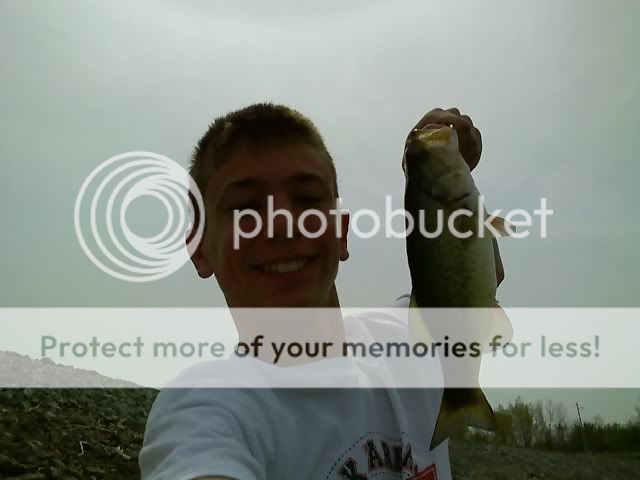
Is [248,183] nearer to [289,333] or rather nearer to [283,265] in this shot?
[283,265]

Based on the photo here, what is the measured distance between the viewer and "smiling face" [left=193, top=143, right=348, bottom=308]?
2.10m

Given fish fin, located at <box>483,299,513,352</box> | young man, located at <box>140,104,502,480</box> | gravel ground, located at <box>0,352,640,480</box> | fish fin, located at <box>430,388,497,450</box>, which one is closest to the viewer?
young man, located at <box>140,104,502,480</box>

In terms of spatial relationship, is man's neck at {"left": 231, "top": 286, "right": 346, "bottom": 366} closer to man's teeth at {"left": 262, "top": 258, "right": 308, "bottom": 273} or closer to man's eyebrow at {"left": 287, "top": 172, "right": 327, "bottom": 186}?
man's teeth at {"left": 262, "top": 258, "right": 308, "bottom": 273}

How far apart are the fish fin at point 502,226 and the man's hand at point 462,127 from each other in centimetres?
43

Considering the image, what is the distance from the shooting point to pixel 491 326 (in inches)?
82.0

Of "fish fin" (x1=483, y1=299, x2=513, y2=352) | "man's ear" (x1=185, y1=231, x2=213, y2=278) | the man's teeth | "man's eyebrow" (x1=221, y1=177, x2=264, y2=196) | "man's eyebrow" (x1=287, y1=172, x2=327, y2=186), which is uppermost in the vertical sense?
"man's eyebrow" (x1=287, y1=172, x2=327, y2=186)

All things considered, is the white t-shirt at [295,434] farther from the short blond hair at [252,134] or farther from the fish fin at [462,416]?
the short blond hair at [252,134]

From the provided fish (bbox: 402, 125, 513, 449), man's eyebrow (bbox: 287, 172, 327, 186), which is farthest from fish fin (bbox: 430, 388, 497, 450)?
man's eyebrow (bbox: 287, 172, 327, 186)

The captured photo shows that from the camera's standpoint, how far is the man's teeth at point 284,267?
A: 2.12 m

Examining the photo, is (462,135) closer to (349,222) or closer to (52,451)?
(349,222)

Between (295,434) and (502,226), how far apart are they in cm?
102

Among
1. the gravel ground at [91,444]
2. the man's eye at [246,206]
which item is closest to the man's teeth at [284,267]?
the man's eye at [246,206]

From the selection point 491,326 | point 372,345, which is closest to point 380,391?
point 372,345

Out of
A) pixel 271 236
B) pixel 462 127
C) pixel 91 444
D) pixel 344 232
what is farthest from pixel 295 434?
pixel 91 444
